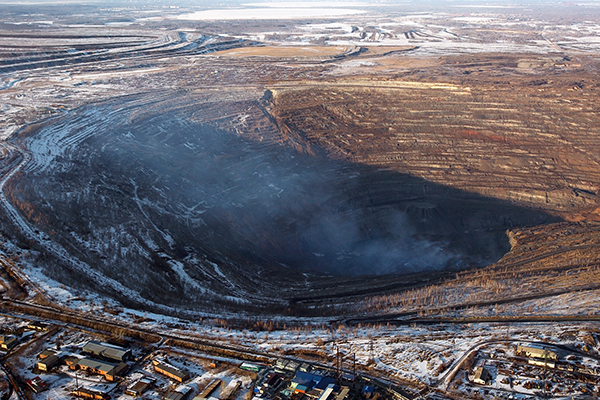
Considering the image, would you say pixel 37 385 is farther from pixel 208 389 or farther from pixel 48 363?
pixel 208 389

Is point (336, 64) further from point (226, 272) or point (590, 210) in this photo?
point (226, 272)

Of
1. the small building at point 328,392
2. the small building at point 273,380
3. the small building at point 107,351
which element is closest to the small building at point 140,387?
the small building at point 107,351

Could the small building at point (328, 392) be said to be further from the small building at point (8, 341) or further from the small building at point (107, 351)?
the small building at point (8, 341)

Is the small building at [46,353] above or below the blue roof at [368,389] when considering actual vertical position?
above

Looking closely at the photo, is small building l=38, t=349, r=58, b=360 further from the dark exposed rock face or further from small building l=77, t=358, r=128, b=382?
the dark exposed rock face

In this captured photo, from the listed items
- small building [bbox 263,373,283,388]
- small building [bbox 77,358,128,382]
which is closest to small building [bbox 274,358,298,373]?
small building [bbox 263,373,283,388]

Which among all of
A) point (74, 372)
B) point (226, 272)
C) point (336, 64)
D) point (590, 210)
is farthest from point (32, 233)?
point (336, 64)
